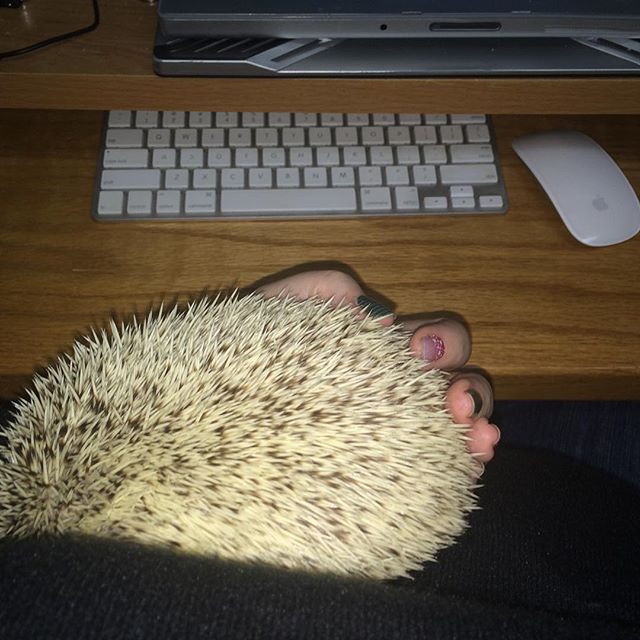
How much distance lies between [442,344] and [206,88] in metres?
0.36

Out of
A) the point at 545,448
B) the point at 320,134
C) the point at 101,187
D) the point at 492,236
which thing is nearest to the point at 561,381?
the point at 492,236

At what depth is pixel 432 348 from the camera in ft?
2.30

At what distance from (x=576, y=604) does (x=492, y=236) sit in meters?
0.40

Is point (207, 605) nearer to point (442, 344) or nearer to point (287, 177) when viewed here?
point (442, 344)

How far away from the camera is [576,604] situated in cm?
62

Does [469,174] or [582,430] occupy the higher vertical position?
[469,174]

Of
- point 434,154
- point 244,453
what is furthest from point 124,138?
point 244,453

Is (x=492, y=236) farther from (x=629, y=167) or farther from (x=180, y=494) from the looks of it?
(x=180, y=494)

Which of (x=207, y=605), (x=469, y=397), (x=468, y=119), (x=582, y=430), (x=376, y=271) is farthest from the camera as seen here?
(x=582, y=430)

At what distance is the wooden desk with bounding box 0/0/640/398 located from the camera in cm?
74

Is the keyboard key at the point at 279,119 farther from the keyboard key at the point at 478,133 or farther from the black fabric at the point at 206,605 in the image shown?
the black fabric at the point at 206,605

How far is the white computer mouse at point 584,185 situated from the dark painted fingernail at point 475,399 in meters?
0.24

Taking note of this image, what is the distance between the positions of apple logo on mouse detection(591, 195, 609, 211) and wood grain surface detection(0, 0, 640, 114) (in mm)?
102

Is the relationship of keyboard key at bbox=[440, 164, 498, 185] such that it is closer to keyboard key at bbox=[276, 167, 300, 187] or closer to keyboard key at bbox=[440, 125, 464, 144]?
keyboard key at bbox=[440, 125, 464, 144]
